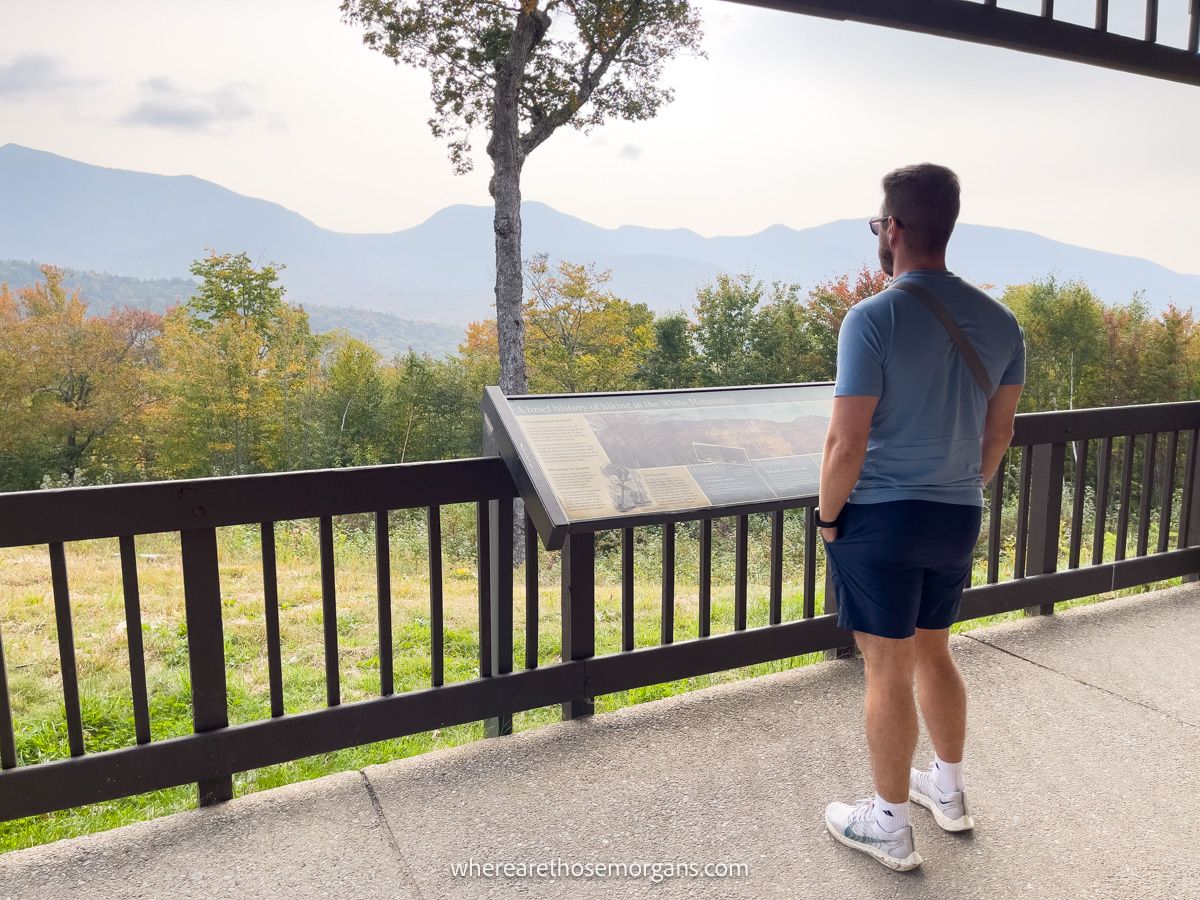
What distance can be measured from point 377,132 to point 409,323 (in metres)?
50.1

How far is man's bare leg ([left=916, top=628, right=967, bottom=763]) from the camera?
2.08m

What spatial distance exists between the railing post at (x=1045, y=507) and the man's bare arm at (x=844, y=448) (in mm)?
2323

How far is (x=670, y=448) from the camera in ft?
9.07

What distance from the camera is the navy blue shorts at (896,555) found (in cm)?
187

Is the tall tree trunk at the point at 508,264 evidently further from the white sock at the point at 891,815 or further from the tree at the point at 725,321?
the tree at the point at 725,321

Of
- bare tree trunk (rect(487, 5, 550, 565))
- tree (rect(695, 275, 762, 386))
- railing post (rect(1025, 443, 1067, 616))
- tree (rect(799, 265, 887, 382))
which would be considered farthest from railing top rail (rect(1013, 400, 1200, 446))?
Answer: tree (rect(695, 275, 762, 386))

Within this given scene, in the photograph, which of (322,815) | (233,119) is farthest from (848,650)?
(233,119)

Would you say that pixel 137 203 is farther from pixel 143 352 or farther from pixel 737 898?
pixel 737 898

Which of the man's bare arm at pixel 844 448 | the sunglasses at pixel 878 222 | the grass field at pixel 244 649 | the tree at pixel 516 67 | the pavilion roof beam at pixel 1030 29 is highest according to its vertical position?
the tree at pixel 516 67

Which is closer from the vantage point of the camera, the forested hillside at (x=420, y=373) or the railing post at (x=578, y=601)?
the railing post at (x=578, y=601)

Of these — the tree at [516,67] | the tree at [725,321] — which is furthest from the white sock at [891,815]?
the tree at [725,321]

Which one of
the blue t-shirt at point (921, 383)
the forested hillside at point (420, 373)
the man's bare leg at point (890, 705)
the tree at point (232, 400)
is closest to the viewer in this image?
the blue t-shirt at point (921, 383)

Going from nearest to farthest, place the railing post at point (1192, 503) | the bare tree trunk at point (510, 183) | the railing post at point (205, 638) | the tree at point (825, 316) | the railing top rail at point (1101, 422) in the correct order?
the railing post at point (205, 638) → the railing top rail at point (1101, 422) → the railing post at point (1192, 503) → the bare tree trunk at point (510, 183) → the tree at point (825, 316)

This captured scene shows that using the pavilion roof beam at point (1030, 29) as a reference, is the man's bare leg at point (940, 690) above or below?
below
